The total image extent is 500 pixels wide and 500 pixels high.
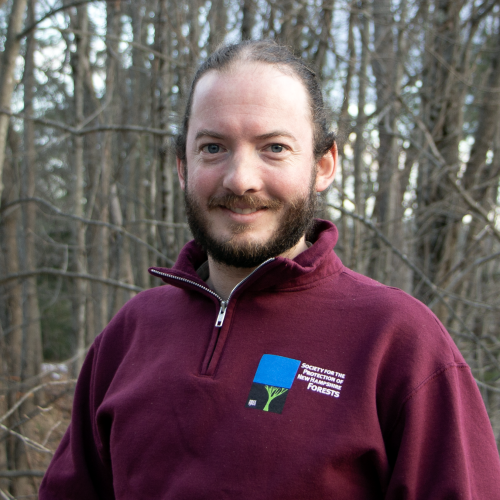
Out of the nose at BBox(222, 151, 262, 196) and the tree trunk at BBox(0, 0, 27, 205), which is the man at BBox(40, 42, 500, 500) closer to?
the nose at BBox(222, 151, 262, 196)

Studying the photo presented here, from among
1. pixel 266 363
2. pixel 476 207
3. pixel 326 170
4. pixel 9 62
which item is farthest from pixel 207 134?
pixel 476 207

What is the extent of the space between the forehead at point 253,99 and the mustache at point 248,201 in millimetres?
198

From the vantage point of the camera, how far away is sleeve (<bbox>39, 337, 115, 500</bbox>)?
1.63 meters

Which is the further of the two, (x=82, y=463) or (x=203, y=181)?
(x=82, y=463)

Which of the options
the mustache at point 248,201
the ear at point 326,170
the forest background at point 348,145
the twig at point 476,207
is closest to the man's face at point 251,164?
the mustache at point 248,201

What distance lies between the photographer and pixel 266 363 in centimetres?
134

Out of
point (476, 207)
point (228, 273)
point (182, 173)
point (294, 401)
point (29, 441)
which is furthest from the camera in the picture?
point (476, 207)

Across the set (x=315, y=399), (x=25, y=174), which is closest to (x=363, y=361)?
(x=315, y=399)

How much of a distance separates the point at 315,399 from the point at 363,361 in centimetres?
15

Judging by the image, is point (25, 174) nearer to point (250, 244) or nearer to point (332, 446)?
point (250, 244)

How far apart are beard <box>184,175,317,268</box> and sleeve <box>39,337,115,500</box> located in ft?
1.94

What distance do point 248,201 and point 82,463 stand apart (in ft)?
3.24

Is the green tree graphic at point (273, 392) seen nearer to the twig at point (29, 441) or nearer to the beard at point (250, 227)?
the beard at point (250, 227)

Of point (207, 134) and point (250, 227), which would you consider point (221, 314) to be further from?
point (207, 134)
